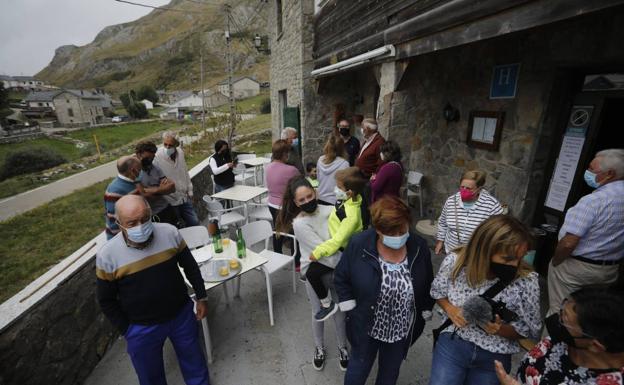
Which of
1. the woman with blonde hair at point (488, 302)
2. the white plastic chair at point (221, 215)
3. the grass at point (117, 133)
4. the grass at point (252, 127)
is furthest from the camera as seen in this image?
the grass at point (117, 133)

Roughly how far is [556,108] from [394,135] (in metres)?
1.87

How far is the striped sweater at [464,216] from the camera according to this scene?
250 centimetres

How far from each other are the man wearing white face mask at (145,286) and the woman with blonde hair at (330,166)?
6.61ft

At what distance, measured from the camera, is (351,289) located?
1896mm

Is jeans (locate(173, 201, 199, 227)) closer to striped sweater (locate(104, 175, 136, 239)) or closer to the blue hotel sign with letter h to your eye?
striped sweater (locate(104, 175, 136, 239))

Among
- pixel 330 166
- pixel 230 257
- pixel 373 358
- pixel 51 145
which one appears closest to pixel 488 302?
pixel 373 358

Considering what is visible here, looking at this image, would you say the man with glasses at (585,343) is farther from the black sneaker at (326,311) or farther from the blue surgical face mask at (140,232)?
the blue surgical face mask at (140,232)

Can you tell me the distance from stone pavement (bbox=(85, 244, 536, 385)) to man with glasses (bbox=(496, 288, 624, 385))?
142cm

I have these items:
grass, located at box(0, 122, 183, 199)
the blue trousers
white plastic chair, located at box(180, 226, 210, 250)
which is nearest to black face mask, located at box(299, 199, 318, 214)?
the blue trousers

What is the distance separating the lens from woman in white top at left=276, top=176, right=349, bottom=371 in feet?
7.45

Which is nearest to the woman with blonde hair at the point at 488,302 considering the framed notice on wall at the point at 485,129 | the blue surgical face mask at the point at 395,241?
the blue surgical face mask at the point at 395,241

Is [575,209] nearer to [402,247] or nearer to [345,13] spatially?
[402,247]

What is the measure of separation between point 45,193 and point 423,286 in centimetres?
1474

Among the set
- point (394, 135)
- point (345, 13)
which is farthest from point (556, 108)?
point (345, 13)
